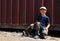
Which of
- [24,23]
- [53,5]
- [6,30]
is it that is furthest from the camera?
[6,30]

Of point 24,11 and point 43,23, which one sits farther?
point 24,11

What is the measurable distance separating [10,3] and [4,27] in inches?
38.4

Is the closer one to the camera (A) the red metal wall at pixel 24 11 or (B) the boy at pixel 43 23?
(B) the boy at pixel 43 23

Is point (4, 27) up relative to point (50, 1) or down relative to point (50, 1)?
down

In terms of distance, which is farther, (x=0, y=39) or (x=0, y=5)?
(x=0, y=5)

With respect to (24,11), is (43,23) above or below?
below

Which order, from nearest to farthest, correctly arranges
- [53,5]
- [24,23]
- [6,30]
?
[53,5]
[24,23]
[6,30]

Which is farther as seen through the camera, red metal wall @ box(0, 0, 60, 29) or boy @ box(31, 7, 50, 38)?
red metal wall @ box(0, 0, 60, 29)

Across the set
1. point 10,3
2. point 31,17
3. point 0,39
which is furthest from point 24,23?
point 0,39

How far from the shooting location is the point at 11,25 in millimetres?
9367

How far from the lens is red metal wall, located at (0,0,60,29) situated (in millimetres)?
8383

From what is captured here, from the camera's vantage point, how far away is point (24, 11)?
9023 millimetres

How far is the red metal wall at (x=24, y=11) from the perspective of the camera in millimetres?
8383

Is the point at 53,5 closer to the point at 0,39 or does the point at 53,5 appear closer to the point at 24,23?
the point at 24,23
